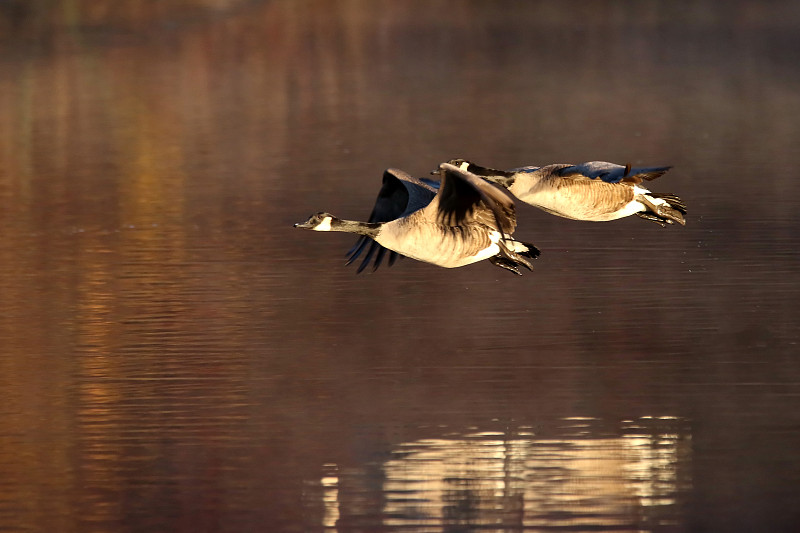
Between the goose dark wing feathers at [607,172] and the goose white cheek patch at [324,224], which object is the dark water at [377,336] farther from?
the goose dark wing feathers at [607,172]

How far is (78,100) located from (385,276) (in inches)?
556

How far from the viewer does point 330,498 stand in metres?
6.83

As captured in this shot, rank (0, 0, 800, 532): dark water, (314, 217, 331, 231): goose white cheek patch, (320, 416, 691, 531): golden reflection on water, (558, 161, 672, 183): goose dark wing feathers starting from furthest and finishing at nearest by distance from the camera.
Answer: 1. (314, 217, 331, 231): goose white cheek patch
2. (558, 161, 672, 183): goose dark wing feathers
3. (0, 0, 800, 532): dark water
4. (320, 416, 691, 531): golden reflection on water

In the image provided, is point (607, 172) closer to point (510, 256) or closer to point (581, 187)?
point (581, 187)

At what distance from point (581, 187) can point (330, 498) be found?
333 cm

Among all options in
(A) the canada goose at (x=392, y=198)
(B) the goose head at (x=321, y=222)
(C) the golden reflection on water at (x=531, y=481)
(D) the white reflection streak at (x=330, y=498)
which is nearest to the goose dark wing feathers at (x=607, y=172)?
(A) the canada goose at (x=392, y=198)

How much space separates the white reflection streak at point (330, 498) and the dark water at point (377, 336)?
2cm

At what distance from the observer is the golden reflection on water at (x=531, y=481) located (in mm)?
6535

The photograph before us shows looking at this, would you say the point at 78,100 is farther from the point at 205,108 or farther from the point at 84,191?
the point at 84,191

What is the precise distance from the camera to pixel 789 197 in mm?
14547

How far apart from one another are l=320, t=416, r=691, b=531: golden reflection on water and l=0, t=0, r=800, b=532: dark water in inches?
0.7

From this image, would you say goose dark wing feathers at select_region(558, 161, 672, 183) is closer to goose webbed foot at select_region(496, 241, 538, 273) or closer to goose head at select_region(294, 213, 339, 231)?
goose webbed foot at select_region(496, 241, 538, 273)

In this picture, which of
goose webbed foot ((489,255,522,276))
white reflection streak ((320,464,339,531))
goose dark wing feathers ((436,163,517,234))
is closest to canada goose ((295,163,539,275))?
goose dark wing feathers ((436,163,517,234))

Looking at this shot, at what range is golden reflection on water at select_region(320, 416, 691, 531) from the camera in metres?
6.54
